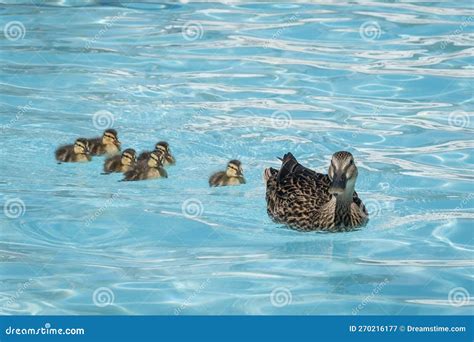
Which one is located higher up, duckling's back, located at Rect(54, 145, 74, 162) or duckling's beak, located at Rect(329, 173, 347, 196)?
duckling's back, located at Rect(54, 145, 74, 162)

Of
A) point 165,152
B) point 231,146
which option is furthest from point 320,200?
point 231,146

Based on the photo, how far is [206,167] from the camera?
11.4 meters

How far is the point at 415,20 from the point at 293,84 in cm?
300

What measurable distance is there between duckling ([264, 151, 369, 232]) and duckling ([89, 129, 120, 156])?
1805mm

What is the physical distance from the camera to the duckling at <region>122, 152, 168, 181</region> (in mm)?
10836

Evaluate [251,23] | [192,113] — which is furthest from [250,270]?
[251,23]

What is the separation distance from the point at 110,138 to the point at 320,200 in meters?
2.42

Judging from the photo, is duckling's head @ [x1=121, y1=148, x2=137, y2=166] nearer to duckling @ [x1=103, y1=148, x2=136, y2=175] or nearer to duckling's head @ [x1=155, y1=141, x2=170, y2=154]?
duckling @ [x1=103, y1=148, x2=136, y2=175]

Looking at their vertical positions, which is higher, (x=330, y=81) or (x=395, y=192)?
(x=330, y=81)

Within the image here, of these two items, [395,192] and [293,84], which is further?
[293,84]

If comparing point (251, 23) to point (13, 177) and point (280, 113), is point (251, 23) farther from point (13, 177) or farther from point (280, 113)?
point (13, 177)

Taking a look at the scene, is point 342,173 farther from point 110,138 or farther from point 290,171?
point 110,138

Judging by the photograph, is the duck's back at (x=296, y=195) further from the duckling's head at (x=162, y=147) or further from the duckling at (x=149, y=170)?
the duckling's head at (x=162, y=147)

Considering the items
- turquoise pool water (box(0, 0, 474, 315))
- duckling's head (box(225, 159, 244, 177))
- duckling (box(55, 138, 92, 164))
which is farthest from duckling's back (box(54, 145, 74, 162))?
duckling's head (box(225, 159, 244, 177))
